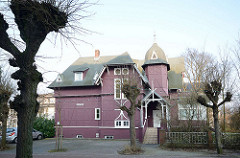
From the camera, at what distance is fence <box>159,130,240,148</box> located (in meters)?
13.7

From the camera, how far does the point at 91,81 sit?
2344 centimetres

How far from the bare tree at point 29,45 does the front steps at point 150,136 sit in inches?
536

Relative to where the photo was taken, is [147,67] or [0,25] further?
[147,67]

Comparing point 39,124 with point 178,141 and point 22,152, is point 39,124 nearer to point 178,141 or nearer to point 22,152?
point 178,141

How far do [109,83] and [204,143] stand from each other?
37.2ft

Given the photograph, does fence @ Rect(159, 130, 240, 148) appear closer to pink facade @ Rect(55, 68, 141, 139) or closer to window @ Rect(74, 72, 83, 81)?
pink facade @ Rect(55, 68, 141, 139)

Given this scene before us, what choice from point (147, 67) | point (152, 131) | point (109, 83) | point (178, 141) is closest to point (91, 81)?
point (109, 83)

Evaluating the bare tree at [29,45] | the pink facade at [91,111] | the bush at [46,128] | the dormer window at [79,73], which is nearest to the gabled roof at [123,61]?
the pink facade at [91,111]

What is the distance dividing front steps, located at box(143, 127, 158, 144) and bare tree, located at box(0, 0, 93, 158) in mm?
13602

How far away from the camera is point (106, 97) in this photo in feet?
72.3

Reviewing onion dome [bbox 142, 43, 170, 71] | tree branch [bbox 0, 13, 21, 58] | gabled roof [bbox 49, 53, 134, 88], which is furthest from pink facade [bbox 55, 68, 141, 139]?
tree branch [bbox 0, 13, 21, 58]

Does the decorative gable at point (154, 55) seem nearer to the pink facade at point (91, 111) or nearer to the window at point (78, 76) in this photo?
the pink facade at point (91, 111)

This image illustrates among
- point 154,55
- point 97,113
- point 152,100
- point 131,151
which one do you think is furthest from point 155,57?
point 131,151

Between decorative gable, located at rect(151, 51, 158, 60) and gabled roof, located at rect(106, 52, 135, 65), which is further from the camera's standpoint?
decorative gable, located at rect(151, 51, 158, 60)
